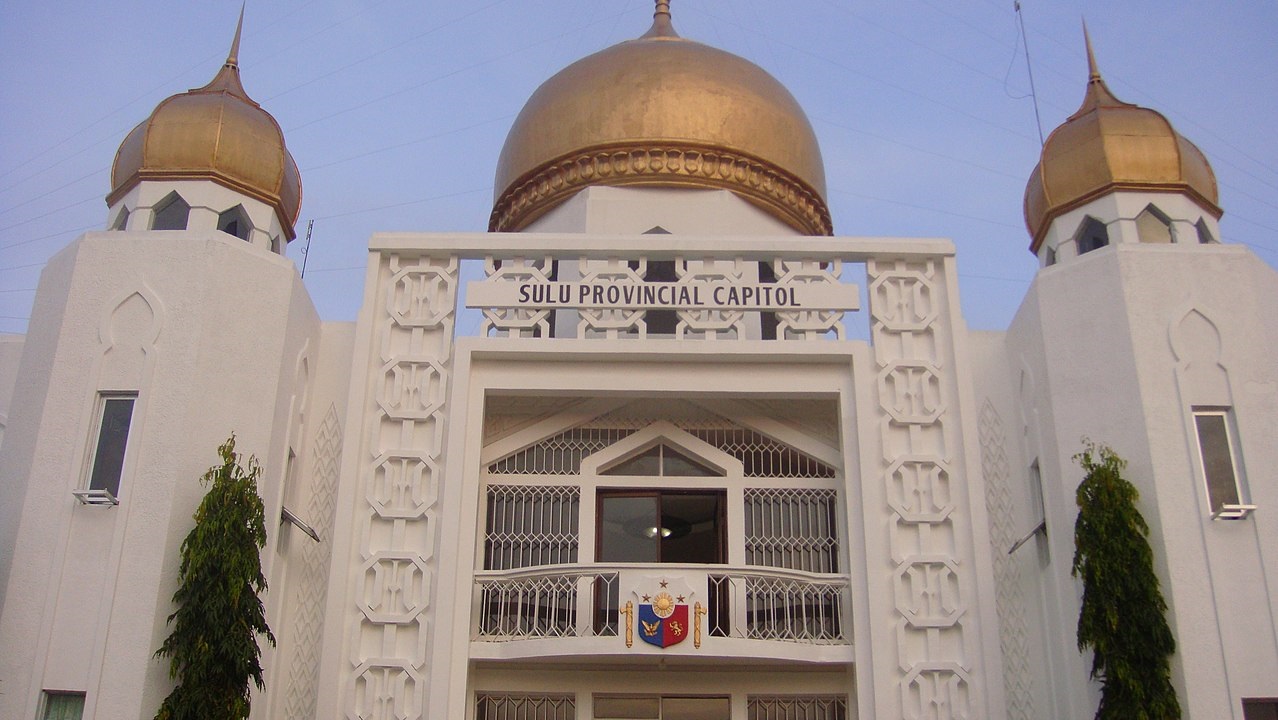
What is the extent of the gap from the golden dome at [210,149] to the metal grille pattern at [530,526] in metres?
4.01

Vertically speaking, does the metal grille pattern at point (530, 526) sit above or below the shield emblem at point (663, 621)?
above

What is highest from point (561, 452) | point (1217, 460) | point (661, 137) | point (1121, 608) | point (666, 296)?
point (661, 137)

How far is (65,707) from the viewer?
10391 millimetres

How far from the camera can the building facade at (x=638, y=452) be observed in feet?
35.7

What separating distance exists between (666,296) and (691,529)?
2468 millimetres

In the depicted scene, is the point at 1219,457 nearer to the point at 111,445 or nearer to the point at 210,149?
the point at 111,445

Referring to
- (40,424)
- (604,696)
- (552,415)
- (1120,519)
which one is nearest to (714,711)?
(604,696)

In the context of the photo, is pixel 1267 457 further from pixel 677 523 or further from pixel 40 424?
pixel 40 424

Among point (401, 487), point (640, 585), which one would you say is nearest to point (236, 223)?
point (401, 487)

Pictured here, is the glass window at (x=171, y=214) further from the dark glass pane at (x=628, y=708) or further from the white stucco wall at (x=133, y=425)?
the dark glass pane at (x=628, y=708)

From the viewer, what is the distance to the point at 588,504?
1288 cm

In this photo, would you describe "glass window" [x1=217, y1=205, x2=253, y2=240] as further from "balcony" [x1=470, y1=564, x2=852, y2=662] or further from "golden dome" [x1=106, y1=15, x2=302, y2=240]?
"balcony" [x1=470, y1=564, x2=852, y2=662]

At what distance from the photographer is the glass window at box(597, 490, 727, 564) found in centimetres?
1284

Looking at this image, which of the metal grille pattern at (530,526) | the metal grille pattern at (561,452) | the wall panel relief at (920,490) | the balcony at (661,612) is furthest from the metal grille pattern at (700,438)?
the balcony at (661,612)
